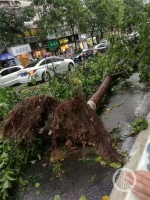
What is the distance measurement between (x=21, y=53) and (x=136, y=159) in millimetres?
25338

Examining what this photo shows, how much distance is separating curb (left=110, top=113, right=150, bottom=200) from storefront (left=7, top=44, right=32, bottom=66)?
23959 mm

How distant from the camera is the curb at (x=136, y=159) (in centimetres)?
146

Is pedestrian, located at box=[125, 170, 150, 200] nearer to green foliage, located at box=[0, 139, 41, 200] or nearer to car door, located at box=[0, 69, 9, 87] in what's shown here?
green foliage, located at box=[0, 139, 41, 200]

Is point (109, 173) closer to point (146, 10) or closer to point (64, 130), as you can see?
point (64, 130)

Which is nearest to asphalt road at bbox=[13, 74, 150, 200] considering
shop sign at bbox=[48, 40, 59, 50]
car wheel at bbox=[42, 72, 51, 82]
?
car wheel at bbox=[42, 72, 51, 82]

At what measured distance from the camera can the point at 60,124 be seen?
2.93m

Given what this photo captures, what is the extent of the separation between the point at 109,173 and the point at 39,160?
48.2 inches

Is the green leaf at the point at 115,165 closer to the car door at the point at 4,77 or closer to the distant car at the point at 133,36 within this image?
the distant car at the point at 133,36

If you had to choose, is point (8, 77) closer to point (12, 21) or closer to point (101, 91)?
point (12, 21)

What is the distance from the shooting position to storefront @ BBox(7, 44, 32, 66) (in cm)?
2472

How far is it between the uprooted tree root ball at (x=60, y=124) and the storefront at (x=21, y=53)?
76.6 ft

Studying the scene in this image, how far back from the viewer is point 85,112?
285 cm

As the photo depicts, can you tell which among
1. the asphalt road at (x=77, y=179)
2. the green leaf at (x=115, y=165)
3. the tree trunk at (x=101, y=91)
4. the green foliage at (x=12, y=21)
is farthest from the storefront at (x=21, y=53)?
the green leaf at (x=115, y=165)

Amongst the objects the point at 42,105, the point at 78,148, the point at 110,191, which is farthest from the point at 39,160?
the point at 110,191
